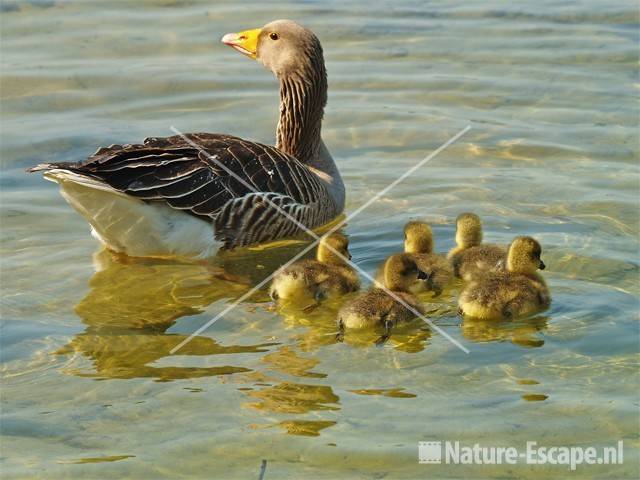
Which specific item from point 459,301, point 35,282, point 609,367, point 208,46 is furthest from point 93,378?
point 208,46

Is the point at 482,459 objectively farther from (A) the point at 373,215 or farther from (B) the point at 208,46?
(B) the point at 208,46

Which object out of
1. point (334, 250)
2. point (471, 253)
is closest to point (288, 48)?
point (334, 250)

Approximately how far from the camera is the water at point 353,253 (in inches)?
253

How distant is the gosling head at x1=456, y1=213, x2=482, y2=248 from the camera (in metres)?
8.69

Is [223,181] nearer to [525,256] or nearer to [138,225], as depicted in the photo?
[138,225]

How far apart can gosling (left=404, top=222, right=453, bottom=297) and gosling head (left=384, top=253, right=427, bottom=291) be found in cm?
17

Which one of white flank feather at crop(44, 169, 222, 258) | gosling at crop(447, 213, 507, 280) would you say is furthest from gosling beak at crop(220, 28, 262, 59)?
gosling at crop(447, 213, 507, 280)

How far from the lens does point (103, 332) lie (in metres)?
7.92

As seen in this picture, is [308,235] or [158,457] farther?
[308,235]

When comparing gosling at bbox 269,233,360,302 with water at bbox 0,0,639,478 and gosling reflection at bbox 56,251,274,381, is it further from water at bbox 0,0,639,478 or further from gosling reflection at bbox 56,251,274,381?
gosling reflection at bbox 56,251,274,381

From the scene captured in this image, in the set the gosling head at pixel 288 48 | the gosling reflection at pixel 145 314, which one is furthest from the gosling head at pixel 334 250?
the gosling head at pixel 288 48

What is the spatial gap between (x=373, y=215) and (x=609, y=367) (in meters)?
3.57

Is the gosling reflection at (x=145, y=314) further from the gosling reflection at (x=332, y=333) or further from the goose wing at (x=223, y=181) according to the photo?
the goose wing at (x=223, y=181)

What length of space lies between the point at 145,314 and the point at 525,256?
2677 millimetres
